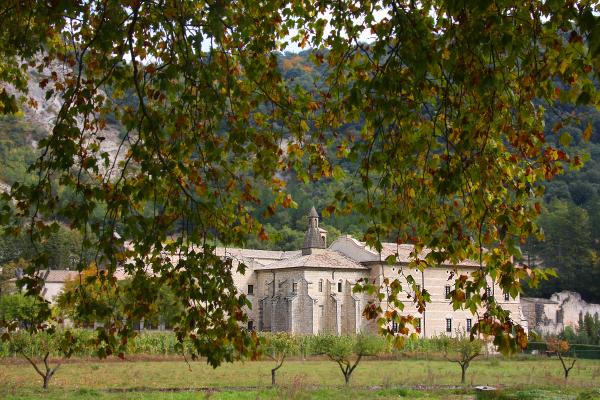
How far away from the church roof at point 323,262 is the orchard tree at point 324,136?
42683 mm

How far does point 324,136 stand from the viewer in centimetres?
812

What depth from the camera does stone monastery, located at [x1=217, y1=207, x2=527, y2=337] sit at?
50.7 m

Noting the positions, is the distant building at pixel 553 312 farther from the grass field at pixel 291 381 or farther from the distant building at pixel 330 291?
the grass field at pixel 291 381

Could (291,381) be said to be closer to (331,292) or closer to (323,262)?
(331,292)

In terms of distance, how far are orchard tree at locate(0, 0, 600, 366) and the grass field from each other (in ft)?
40.1

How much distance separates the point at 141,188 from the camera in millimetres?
7020

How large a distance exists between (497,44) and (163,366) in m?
29.1

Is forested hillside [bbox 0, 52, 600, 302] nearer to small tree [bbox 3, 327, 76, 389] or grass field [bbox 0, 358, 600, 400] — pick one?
grass field [bbox 0, 358, 600, 400]

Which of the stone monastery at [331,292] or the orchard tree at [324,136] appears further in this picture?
the stone monastery at [331,292]

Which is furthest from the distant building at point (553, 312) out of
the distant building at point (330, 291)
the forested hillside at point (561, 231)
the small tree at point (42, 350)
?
the small tree at point (42, 350)

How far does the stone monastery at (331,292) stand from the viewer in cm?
5066

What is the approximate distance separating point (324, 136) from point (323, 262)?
143ft

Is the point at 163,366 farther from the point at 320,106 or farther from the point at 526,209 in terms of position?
the point at 526,209

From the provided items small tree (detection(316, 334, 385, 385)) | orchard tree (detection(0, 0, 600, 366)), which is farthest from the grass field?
orchard tree (detection(0, 0, 600, 366))
